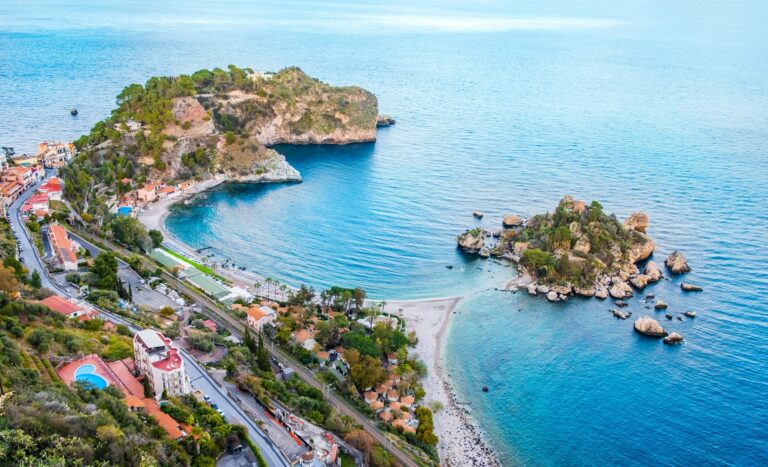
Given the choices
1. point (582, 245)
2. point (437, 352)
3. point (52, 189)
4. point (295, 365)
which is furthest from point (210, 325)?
point (582, 245)

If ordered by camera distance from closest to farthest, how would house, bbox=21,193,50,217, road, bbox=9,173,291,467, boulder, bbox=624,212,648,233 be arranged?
road, bbox=9,173,291,467 → house, bbox=21,193,50,217 → boulder, bbox=624,212,648,233

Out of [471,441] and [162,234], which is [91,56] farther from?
[471,441]

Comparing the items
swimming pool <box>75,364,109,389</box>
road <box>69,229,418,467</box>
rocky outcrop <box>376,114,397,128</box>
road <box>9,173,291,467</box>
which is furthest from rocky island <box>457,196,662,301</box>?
rocky outcrop <box>376,114,397,128</box>

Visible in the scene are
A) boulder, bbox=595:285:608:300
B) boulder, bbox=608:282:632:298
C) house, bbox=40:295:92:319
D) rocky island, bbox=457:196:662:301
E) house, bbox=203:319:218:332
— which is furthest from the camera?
rocky island, bbox=457:196:662:301

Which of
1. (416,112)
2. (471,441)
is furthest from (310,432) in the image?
(416,112)

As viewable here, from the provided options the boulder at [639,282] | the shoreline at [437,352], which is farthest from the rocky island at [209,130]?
the boulder at [639,282]

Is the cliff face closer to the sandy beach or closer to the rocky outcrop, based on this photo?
the rocky outcrop

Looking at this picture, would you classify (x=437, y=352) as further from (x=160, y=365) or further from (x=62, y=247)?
(x=62, y=247)

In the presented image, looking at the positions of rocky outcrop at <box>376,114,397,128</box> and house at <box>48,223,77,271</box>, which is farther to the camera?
rocky outcrop at <box>376,114,397,128</box>
